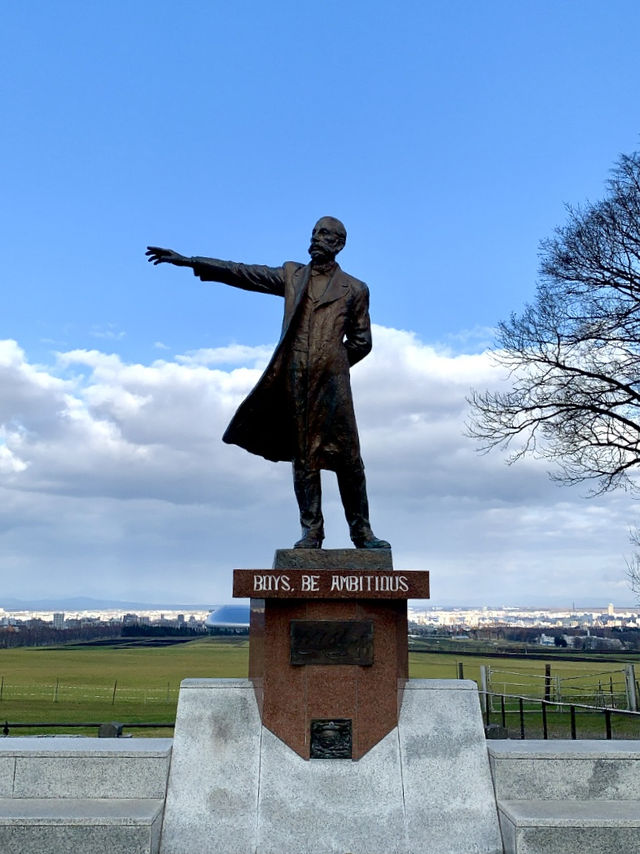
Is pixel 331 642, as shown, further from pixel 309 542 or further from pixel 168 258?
pixel 168 258

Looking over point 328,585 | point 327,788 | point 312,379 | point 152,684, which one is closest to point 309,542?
point 328,585

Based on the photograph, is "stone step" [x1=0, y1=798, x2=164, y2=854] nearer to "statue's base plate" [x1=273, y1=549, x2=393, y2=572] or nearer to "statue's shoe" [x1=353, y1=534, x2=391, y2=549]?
"statue's base plate" [x1=273, y1=549, x2=393, y2=572]

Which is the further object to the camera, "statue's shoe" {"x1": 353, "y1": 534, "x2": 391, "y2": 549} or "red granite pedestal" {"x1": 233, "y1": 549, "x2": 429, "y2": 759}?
"statue's shoe" {"x1": 353, "y1": 534, "x2": 391, "y2": 549}

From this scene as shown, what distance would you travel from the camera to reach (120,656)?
147ft

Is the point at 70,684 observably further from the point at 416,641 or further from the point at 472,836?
the point at 472,836

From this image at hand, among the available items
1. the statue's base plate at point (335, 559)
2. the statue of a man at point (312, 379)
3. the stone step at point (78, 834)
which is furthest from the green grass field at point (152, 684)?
the stone step at point (78, 834)

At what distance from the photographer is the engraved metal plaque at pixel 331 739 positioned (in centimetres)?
598

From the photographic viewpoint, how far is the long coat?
22.9 ft

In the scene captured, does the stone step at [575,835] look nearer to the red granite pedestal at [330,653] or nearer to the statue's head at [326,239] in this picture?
the red granite pedestal at [330,653]

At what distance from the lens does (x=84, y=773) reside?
6.04m

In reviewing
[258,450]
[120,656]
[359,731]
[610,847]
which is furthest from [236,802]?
[120,656]

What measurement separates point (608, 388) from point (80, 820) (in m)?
13.9

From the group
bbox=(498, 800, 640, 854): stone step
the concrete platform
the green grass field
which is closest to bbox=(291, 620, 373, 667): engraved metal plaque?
the concrete platform

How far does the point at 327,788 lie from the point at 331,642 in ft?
3.38
